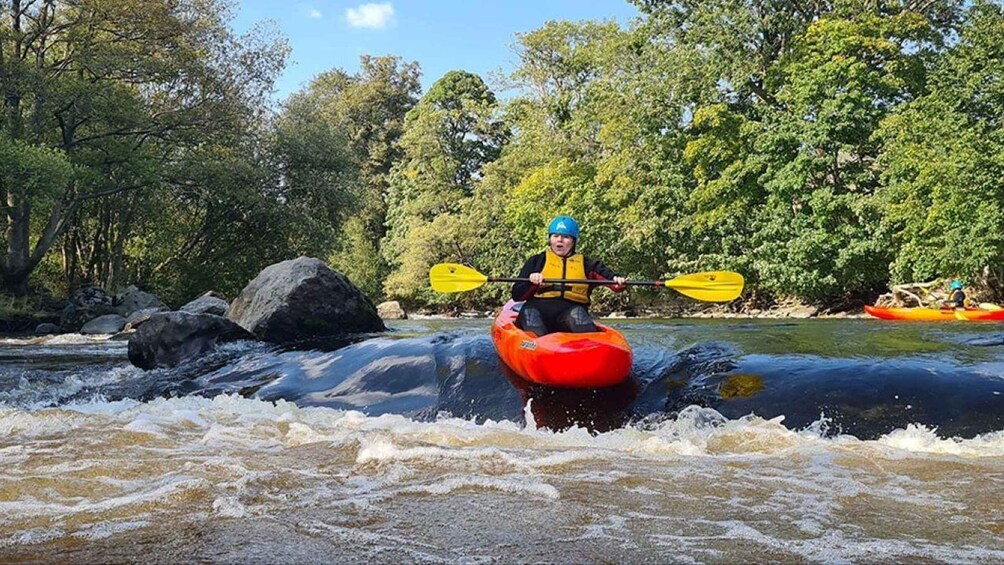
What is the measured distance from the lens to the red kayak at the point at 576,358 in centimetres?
477

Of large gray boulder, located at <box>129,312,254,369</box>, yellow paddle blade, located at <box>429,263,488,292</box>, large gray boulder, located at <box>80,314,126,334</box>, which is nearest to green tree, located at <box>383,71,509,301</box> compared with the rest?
large gray boulder, located at <box>80,314,126,334</box>

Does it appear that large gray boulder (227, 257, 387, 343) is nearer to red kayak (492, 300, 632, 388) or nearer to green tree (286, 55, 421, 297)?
red kayak (492, 300, 632, 388)

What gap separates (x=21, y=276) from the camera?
16672mm

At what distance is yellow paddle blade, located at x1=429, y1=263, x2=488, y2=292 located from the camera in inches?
261

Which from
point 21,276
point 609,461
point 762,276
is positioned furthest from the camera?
point 762,276

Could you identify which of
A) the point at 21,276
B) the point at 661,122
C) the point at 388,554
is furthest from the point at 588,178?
the point at 388,554

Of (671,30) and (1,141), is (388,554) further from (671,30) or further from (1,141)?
(671,30)

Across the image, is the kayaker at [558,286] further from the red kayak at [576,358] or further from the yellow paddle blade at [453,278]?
the yellow paddle blade at [453,278]

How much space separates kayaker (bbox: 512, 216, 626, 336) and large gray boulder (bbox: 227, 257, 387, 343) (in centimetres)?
367

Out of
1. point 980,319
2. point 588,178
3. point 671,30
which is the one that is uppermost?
point 671,30

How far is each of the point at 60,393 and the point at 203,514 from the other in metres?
4.52

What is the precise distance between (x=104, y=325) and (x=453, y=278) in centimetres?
1148

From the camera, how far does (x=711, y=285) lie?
634 cm

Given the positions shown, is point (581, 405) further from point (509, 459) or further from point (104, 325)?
point (104, 325)
